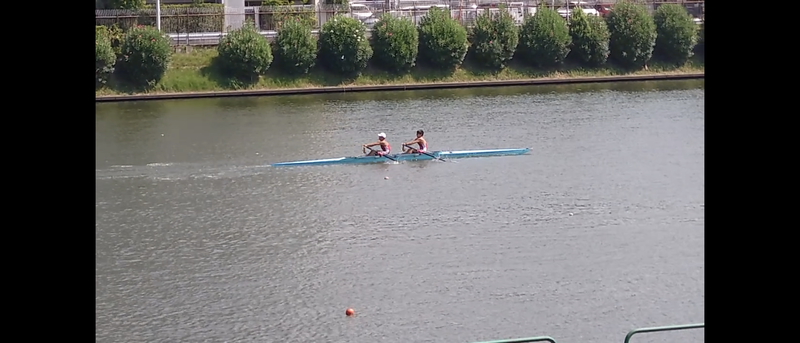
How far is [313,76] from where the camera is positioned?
3591cm

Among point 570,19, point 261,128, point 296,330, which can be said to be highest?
point 570,19

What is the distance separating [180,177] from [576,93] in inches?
673

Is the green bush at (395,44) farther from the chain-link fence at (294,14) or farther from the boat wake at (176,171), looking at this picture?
the boat wake at (176,171)

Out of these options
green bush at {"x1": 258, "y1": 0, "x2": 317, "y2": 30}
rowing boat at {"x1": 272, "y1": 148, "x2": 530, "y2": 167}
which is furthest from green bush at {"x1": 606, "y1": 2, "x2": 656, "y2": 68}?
rowing boat at {"x1": 272, "y1": 148, "x2": 530, "y2": 167}

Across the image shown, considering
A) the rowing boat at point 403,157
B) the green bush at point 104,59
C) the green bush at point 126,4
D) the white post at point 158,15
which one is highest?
the green bush at point 126,4

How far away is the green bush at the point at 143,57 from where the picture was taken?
3384 cm

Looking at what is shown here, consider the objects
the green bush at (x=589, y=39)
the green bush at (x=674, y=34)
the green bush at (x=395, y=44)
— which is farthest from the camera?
the green bush at (x=674, y=34)

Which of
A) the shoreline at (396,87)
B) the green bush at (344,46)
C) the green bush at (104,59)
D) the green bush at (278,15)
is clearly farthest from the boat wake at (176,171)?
the green bush at (278,15)

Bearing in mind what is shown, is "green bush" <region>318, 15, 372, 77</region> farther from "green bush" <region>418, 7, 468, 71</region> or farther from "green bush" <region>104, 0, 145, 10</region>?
"green bush" <region>104, 0, 145, 10</region>

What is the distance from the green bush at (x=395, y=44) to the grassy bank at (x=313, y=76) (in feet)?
1.21

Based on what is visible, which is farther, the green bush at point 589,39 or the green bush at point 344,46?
the green bush at point 589,39
